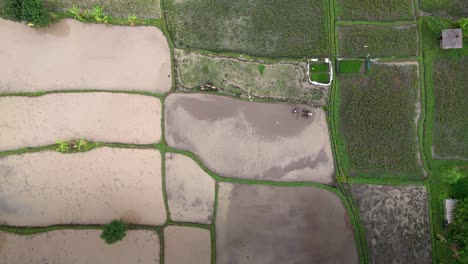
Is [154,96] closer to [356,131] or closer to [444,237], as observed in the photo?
[356,131]

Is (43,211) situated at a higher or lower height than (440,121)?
lower

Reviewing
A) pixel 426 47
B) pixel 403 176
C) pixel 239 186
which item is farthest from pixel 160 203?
pixel 426 47

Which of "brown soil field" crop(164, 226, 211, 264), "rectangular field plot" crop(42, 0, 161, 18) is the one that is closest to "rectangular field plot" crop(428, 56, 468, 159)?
"brown soil field" crop(164, 226, 211, 264)

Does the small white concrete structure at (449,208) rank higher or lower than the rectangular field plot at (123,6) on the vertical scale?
lower

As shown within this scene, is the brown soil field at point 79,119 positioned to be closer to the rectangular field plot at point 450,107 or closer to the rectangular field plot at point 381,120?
the rectangular field plot at point 381,120

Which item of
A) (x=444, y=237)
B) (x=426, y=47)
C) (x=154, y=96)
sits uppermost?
(x=426, y=47)

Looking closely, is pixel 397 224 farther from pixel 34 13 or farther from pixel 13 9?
pixel 13 9

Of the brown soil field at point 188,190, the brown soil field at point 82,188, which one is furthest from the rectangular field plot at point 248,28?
the brown soil field at point 82,188
